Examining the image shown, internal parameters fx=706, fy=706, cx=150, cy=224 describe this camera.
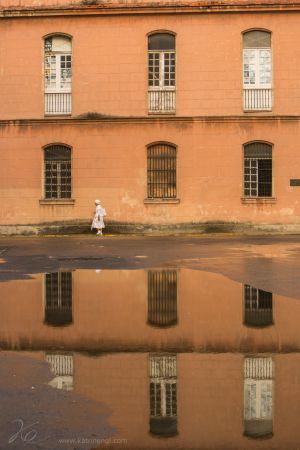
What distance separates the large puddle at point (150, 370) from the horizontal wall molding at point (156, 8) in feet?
60.6

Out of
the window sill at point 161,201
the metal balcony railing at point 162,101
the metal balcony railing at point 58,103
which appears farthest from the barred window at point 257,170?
the metal balcony railing at point 58,103

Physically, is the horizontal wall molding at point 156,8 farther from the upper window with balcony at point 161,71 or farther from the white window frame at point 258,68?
the white window frame at point 258,68

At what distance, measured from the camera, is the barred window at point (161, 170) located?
2747 cm

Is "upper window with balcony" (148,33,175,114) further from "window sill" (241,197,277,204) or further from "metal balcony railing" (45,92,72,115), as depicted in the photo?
"window sill" (241,197,277,204)

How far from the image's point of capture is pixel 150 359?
22.0 ft

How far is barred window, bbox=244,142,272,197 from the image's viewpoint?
2728cm

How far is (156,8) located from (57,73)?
15.1ft

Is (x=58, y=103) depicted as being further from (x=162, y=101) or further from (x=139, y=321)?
(x=139, y=321)

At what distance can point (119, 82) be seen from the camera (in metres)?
27.3

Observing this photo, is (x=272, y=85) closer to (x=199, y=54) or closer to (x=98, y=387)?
(x=199, y=54)

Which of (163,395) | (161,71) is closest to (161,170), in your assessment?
(161,71)

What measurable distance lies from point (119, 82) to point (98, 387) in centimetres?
2263
